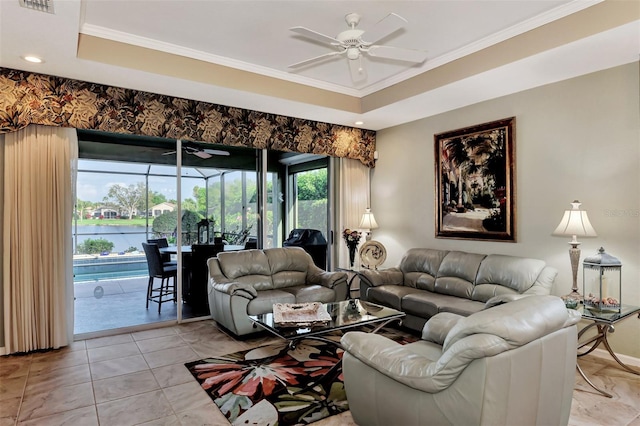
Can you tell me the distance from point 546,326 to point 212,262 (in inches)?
149

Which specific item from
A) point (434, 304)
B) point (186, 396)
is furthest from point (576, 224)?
point (186, 396)

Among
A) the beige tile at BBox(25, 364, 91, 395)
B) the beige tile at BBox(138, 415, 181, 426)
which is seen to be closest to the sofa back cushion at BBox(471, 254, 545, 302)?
the beige tile at BBox(138, 415, 181, 426)

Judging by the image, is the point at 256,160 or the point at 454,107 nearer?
the point at 454,107

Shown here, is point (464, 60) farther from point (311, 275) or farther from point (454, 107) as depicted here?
point (311, 275)

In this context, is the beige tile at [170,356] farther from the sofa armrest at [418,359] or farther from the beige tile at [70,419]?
the sofa armrest at [418,359]

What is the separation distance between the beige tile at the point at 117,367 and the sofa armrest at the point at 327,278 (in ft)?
7.29

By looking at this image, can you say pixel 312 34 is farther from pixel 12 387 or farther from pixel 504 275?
pixel 12 387

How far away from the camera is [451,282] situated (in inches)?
178

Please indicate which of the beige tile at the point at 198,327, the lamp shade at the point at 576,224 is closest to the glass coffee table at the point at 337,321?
the beige tile at the point at 198,327

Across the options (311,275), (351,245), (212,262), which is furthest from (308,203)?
(212,262)

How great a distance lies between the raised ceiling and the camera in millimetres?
3068

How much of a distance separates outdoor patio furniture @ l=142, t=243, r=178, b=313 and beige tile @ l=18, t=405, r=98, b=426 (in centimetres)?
225

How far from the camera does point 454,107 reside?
5004 millimetres

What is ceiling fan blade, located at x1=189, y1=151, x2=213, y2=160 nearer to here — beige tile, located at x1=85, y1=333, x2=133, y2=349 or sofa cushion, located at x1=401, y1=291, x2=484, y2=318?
beige tile, located at x1=85, y1=333, x2=133, y2=349
